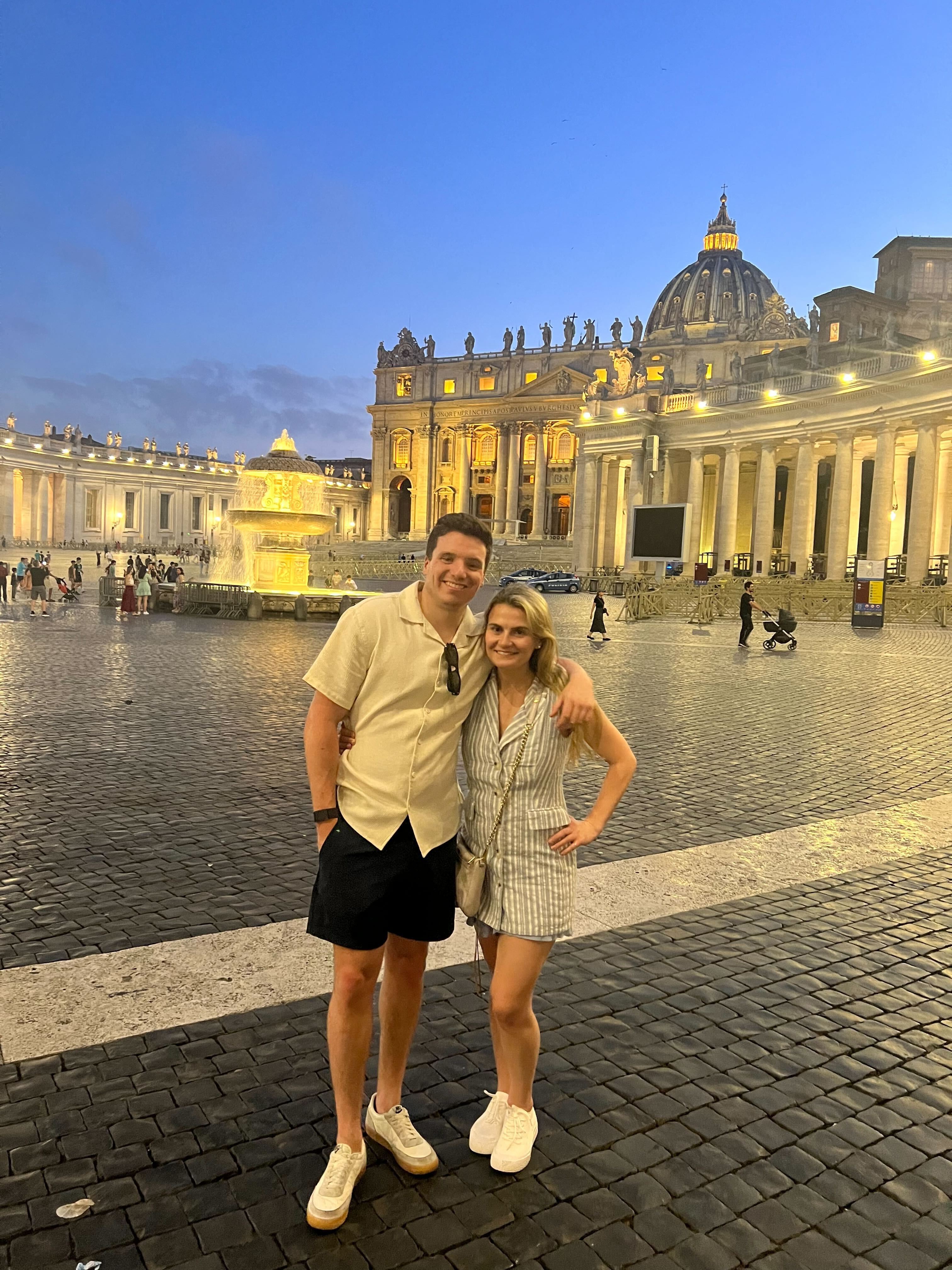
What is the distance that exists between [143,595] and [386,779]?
27699 mm

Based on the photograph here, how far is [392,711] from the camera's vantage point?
9.80 ft

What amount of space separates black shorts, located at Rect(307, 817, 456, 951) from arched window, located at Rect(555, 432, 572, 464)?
9665cm

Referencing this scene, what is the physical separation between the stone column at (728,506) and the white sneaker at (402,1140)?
168 ft

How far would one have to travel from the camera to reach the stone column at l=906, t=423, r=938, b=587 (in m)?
38.7

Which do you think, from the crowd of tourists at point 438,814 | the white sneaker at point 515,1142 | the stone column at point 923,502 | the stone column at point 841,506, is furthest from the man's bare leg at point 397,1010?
the stone column at point 841,506

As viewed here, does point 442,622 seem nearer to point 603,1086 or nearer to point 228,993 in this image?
point 603,1086

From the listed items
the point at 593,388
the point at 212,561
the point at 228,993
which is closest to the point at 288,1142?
the point at 228,993

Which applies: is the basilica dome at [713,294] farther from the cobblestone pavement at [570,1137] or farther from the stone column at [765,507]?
the cobblestone pavement at [570,1137]

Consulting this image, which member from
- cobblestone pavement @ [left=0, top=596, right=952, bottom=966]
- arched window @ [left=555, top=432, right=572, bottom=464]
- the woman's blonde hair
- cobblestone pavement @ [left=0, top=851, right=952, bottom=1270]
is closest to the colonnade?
cobblestone pavement @ [left=0, top=596, right=952, bottom=966]

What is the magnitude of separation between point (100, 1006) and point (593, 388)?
63.2 meters

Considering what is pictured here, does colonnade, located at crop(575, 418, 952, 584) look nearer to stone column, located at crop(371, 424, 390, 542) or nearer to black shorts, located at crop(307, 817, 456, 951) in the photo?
black shorts, located at crop(307, 817, 456, 951)

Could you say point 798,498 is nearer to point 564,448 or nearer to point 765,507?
point 765,507

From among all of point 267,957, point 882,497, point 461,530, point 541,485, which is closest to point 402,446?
point 541,485

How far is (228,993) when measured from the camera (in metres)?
4.18
